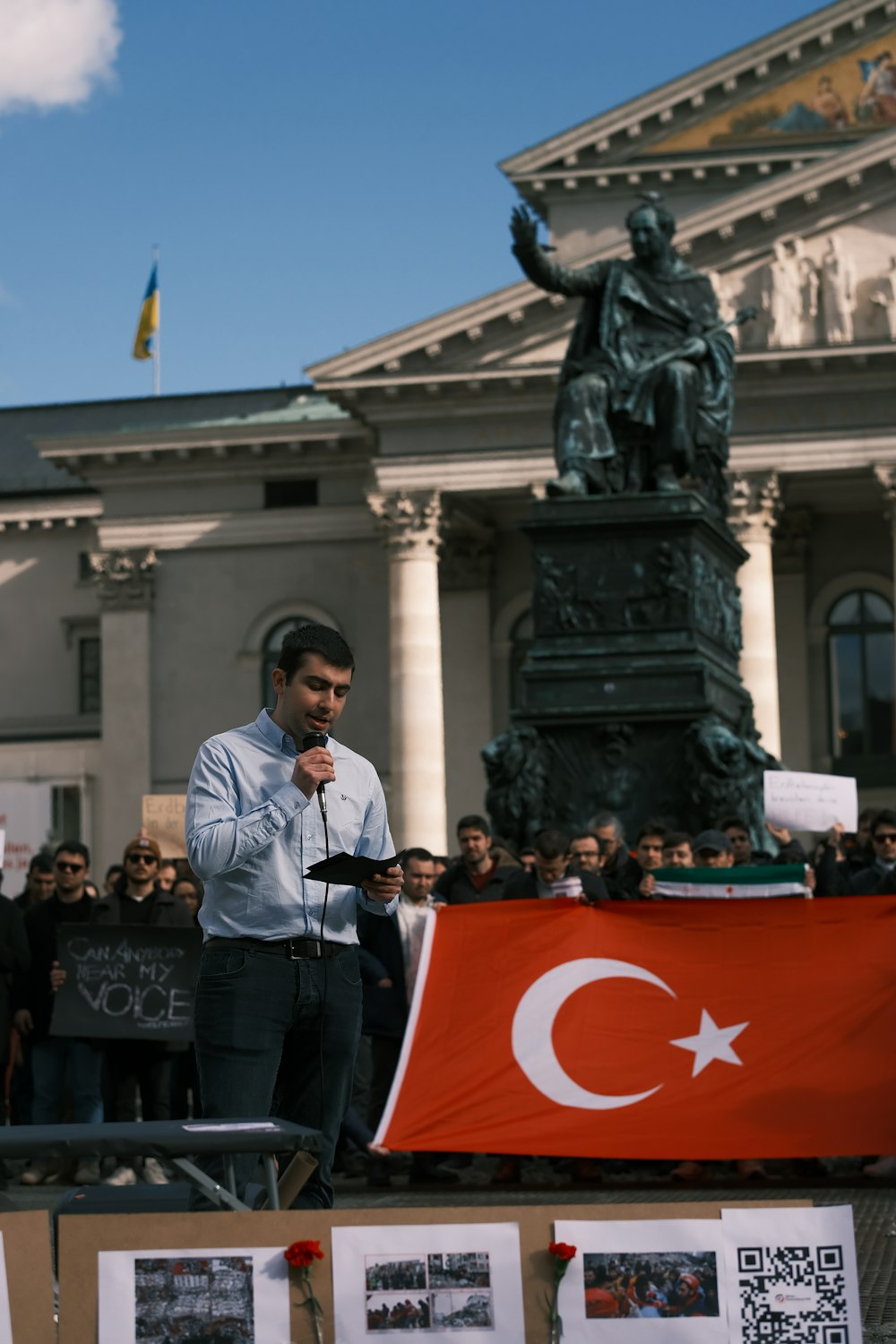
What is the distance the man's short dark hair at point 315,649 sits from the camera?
6.03 metres

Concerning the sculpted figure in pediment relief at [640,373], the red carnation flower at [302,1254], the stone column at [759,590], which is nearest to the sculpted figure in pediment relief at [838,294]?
the stone column at [759,590]

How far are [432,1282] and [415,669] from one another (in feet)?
130

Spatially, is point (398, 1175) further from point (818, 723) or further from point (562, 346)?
point (818, 723)

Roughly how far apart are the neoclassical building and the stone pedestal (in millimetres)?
28608

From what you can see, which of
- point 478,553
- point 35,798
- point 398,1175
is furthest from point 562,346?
point 398,1175

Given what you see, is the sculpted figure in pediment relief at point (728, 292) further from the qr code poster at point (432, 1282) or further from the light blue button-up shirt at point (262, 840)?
the qr code poster at point (432, 1282)

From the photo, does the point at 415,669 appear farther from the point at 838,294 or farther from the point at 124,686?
the point at 838,294

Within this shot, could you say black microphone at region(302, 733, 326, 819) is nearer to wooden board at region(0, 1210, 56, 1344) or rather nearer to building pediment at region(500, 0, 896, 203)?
wooden board at region(0, 1210, 56, 1344)

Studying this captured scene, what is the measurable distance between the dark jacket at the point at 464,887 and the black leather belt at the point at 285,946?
23.1 feet

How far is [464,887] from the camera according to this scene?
13.6 m

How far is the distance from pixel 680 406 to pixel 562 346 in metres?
30.2

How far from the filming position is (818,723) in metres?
48.6

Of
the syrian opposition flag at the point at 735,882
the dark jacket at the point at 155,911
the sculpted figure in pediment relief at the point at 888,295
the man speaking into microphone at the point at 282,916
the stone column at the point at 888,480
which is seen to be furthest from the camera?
the sculpted figure in pediment relief at the point at 888,295

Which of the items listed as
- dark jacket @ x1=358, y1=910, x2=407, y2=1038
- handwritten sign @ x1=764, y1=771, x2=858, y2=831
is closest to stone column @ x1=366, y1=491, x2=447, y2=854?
handwritten sign @ x1=764, y1=771, x2=858, y2=831
